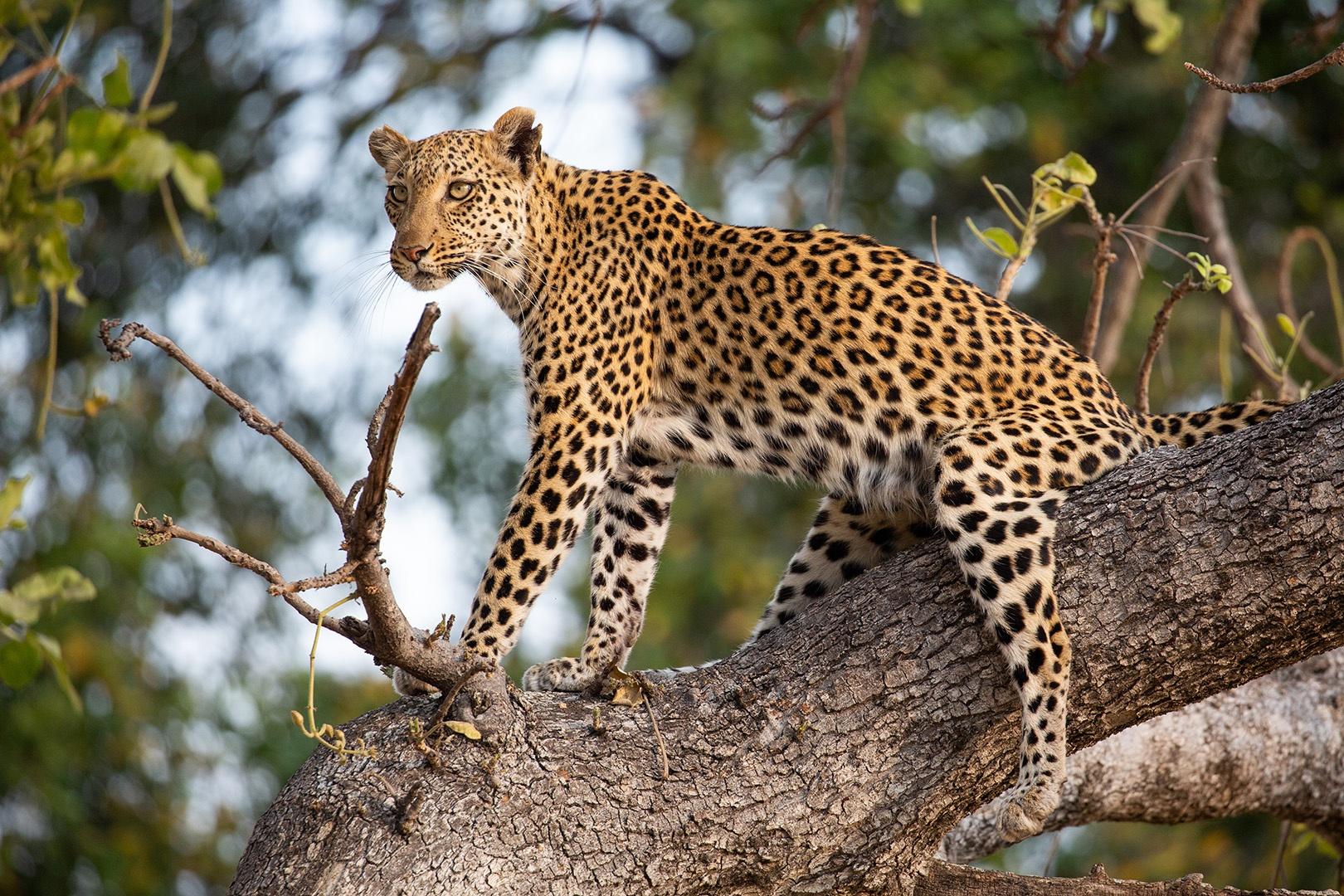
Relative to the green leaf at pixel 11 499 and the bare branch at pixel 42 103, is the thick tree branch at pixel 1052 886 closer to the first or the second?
the green leaf at pixel 11 499

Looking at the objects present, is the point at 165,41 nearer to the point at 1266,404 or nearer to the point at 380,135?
the point at 380,135

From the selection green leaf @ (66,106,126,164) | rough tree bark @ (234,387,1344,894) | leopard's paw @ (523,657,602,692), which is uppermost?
leopard's paw @ (523,657,602,692)

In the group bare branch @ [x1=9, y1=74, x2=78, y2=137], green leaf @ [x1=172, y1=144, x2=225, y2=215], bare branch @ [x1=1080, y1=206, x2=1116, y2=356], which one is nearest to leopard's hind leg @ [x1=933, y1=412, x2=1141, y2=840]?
bare branch @ [x1=1080, y1=206, x2=1116, y2=356]

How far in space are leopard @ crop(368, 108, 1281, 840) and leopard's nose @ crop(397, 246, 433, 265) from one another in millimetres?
13

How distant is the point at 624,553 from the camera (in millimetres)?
7172

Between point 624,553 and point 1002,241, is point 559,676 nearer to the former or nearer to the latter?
point 624,553

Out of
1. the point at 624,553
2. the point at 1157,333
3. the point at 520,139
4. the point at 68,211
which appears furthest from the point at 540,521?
the point at 68,211

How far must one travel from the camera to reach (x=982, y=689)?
5359 mm

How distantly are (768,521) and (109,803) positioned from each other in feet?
24.6

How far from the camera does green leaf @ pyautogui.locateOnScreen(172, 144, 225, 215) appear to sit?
139 inches

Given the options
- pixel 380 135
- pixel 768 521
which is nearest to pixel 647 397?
pixel 380 135

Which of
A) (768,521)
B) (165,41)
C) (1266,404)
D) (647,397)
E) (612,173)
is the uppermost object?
(768,521)

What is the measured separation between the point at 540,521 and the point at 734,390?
102cm

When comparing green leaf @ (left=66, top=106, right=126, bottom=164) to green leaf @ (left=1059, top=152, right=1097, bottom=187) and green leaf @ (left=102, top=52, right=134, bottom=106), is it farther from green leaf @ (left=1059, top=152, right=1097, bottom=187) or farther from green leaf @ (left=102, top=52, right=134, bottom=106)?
green leaf @ (left=1059, top=152, right=1097, bottom=187)
